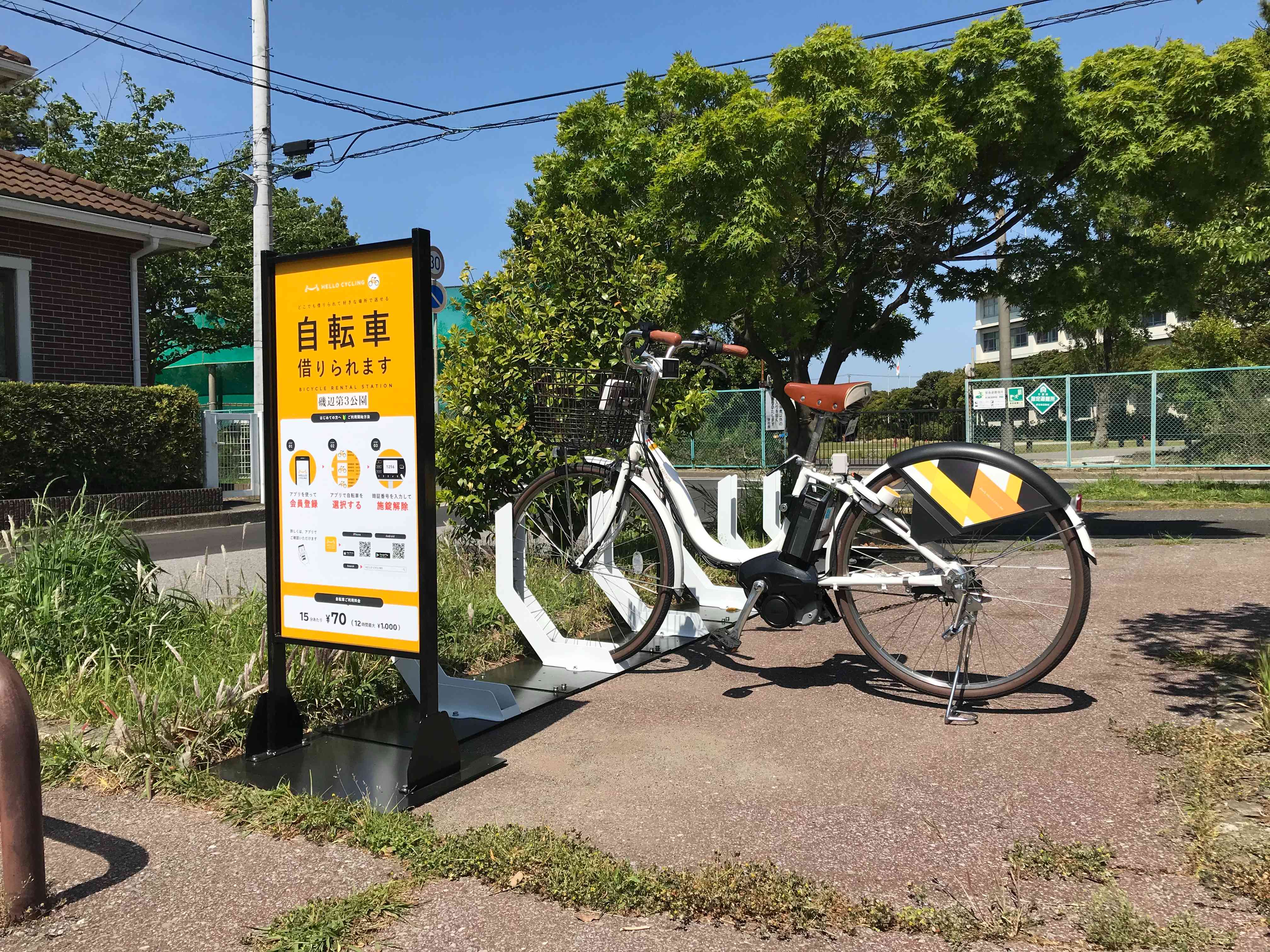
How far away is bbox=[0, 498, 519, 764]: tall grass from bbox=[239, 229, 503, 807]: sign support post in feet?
0.89

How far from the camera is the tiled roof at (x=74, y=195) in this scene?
13352 millimetres

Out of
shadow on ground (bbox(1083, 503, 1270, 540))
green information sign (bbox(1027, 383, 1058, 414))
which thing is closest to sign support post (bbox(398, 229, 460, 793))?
shadow on ground (bbox(1083, 503, 1270, 540))

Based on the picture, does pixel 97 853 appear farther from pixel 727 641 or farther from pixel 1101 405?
pixel 1101 405

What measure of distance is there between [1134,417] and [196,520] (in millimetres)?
16962

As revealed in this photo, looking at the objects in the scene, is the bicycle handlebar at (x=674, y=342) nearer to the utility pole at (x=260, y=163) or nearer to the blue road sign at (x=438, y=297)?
the blue road sign at (x=438, y=297)

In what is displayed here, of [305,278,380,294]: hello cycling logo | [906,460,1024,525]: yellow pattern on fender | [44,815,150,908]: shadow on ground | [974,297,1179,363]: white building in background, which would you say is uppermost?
[974,297,1179,363]: white building in background

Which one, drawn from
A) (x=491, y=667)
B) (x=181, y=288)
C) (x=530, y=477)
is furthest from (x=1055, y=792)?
(x=181, y=288)

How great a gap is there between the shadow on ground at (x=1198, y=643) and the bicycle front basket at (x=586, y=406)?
2.78 m

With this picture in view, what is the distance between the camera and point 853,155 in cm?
1077

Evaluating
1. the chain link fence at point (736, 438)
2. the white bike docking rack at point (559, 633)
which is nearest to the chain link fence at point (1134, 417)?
the chain link fence at point (736, 438)

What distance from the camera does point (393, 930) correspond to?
8.25 ft

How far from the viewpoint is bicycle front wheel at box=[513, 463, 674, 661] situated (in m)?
5.02

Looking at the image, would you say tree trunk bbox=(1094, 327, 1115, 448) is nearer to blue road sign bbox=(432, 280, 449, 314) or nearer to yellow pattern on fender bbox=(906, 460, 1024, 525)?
blue road sign bbox=(432, 280, 449, 314)

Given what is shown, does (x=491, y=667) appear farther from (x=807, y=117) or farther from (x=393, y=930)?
(x=807, y=117)
